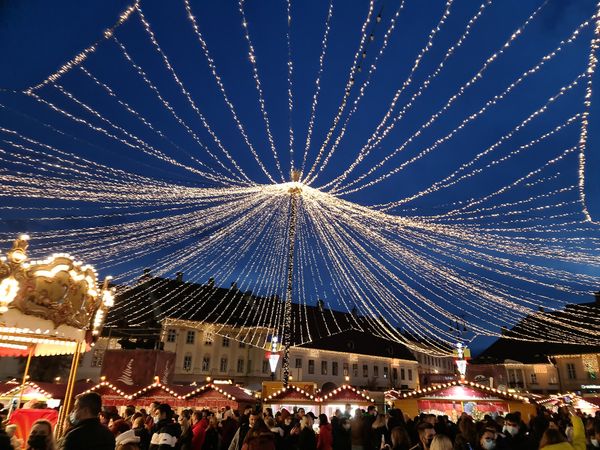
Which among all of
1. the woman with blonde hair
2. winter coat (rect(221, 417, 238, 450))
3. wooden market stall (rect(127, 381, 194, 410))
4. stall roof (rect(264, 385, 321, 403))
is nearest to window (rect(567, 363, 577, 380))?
stall roof (rect(264, 385, 321, 403))

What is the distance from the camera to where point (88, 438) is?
307 centimetres

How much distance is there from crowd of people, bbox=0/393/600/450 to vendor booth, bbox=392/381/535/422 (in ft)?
15.8

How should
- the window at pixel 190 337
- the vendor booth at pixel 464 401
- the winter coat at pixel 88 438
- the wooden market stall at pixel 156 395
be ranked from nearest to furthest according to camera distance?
the winter coat at pixel 88 438 < the vendor booth at pixel 464 401 < the wooden market stall at pixel 156 395 < the window at pixel 190 337

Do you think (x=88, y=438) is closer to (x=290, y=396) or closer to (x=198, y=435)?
(x=198, y=435)

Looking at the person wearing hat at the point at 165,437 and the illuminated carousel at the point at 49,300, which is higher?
the illuminated carousel at the point at 49,300

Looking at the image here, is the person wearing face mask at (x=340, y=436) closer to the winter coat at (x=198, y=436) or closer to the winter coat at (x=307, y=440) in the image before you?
the winter coat at (x=307, y=440)

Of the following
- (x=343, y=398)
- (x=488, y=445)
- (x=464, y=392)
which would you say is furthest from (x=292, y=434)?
(x=464, y=392)

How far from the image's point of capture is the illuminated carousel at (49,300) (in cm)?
699

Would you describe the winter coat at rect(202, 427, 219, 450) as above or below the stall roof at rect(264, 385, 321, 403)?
below

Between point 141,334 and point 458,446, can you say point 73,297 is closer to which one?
point 458,446

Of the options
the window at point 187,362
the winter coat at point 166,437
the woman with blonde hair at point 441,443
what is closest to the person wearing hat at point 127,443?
the winter coat at point 166,437

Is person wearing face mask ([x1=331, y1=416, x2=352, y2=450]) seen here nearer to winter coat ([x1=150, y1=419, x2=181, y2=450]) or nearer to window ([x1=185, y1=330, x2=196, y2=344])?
winter coat ([x1=150, y1=419, x2=181, y2=450])

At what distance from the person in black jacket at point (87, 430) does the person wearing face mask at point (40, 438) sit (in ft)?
1.80

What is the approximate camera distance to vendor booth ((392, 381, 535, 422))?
15.6m
